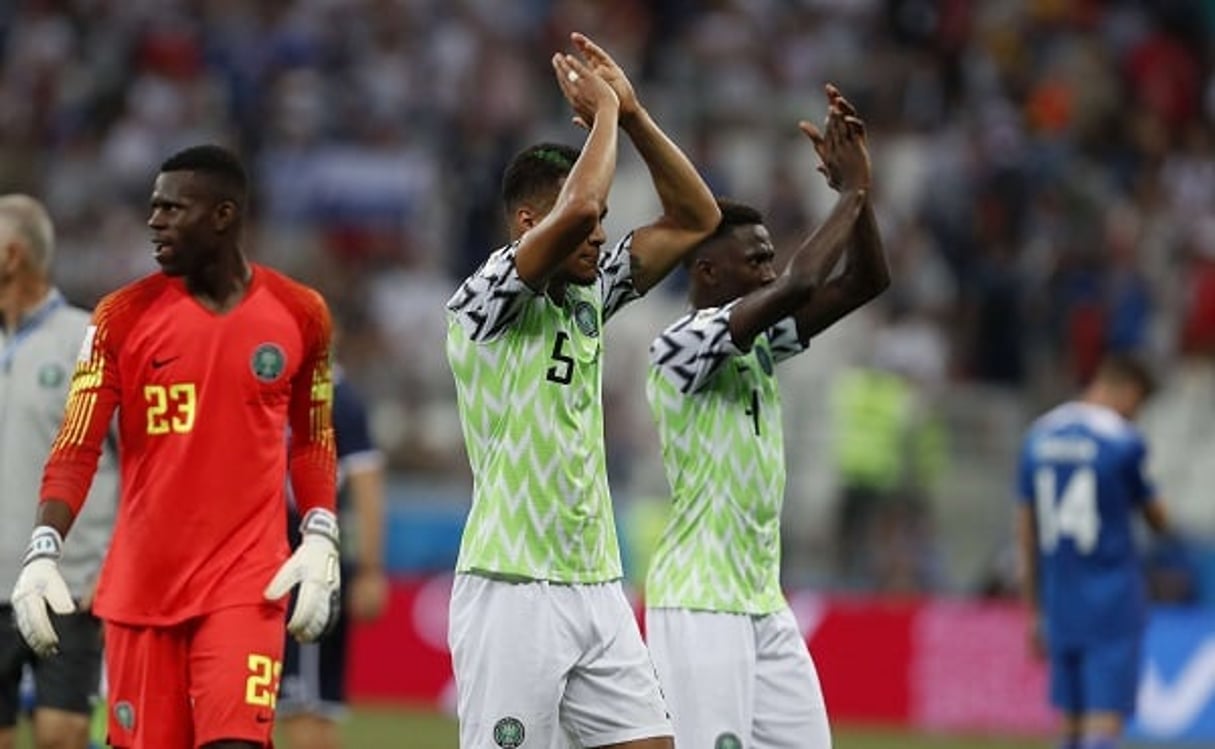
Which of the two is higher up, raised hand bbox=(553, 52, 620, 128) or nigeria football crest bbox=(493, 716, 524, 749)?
raised hand bbox=(553, 52, 620, 128)

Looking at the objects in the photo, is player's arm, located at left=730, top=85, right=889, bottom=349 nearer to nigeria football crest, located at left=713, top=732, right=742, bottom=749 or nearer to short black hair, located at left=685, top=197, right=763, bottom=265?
short black hair, located at left=685, top=197, right=763, bottom=265

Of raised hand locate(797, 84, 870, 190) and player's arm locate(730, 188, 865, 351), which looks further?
raised hand locate(797, 84, 870, 190)

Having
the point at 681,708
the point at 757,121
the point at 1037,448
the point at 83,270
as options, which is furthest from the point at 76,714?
the point at 757,121

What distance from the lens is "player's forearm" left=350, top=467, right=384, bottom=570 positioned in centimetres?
1285

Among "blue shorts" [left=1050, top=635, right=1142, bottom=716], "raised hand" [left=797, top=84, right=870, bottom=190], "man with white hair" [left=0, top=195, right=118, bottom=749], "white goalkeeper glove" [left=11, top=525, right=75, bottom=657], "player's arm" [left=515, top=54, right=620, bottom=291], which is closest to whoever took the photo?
"player's arm" [left=515, top=54, right=620, bottom=291]

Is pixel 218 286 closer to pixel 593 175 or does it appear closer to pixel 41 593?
pixel 41 593

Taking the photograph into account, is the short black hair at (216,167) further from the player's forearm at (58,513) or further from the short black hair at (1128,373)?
the short black hair at (1128,373)

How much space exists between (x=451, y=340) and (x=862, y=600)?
40.3 feet

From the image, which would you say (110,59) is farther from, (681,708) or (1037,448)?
(681,708)

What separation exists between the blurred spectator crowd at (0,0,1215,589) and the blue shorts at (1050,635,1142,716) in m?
6.36

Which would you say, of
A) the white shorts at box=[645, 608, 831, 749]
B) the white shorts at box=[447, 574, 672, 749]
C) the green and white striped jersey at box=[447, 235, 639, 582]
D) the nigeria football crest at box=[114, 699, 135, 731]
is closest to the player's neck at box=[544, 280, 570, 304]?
the green and white striped jersey at box=[447, 235, 639, 582]

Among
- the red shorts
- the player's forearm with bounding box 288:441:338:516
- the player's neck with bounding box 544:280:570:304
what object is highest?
the player's neck with bounding box 544:280:570:304

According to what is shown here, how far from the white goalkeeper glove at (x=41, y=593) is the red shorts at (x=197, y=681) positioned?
0.88 feet

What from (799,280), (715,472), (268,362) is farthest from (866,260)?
(268,362)
